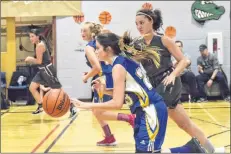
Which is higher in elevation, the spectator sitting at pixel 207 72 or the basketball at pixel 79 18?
the basketball at pixel 79 18

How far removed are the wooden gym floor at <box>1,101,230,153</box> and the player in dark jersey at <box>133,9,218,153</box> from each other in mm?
1146

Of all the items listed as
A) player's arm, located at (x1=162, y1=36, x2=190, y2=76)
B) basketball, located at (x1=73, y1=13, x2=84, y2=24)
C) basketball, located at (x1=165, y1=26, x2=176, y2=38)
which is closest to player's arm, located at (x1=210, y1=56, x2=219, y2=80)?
basketball, located at (x1=165, y1=26, x2=176, y2=38)

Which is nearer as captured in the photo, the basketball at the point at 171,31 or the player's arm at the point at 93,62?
the player's arm at the point at 93,62

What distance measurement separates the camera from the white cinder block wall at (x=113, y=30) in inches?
443

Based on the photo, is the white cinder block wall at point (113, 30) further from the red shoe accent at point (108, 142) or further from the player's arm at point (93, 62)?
the player's arm at point (93, 62)

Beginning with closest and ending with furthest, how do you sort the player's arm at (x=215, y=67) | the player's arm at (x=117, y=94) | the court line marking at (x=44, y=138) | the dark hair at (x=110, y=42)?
the player's arm at (x=117, y=94), the dark hair at (x=110, y=42), the court line marking at (x=44, y=138), the player's arm at (x=215, y=67)

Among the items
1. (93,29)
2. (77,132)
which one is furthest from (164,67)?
(77,132)

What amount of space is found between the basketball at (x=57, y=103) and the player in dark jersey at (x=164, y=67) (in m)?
0.86

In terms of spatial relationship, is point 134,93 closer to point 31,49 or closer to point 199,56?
point 199,56

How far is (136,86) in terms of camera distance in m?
3.17

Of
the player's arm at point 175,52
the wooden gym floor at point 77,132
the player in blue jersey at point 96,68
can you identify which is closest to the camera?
the player's arm at point 175,52

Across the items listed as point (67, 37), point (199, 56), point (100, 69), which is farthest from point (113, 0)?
point (100, 69)

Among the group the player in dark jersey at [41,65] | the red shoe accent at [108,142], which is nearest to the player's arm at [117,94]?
the red shoe accent at [108,142]

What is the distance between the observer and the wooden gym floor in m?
5.57
